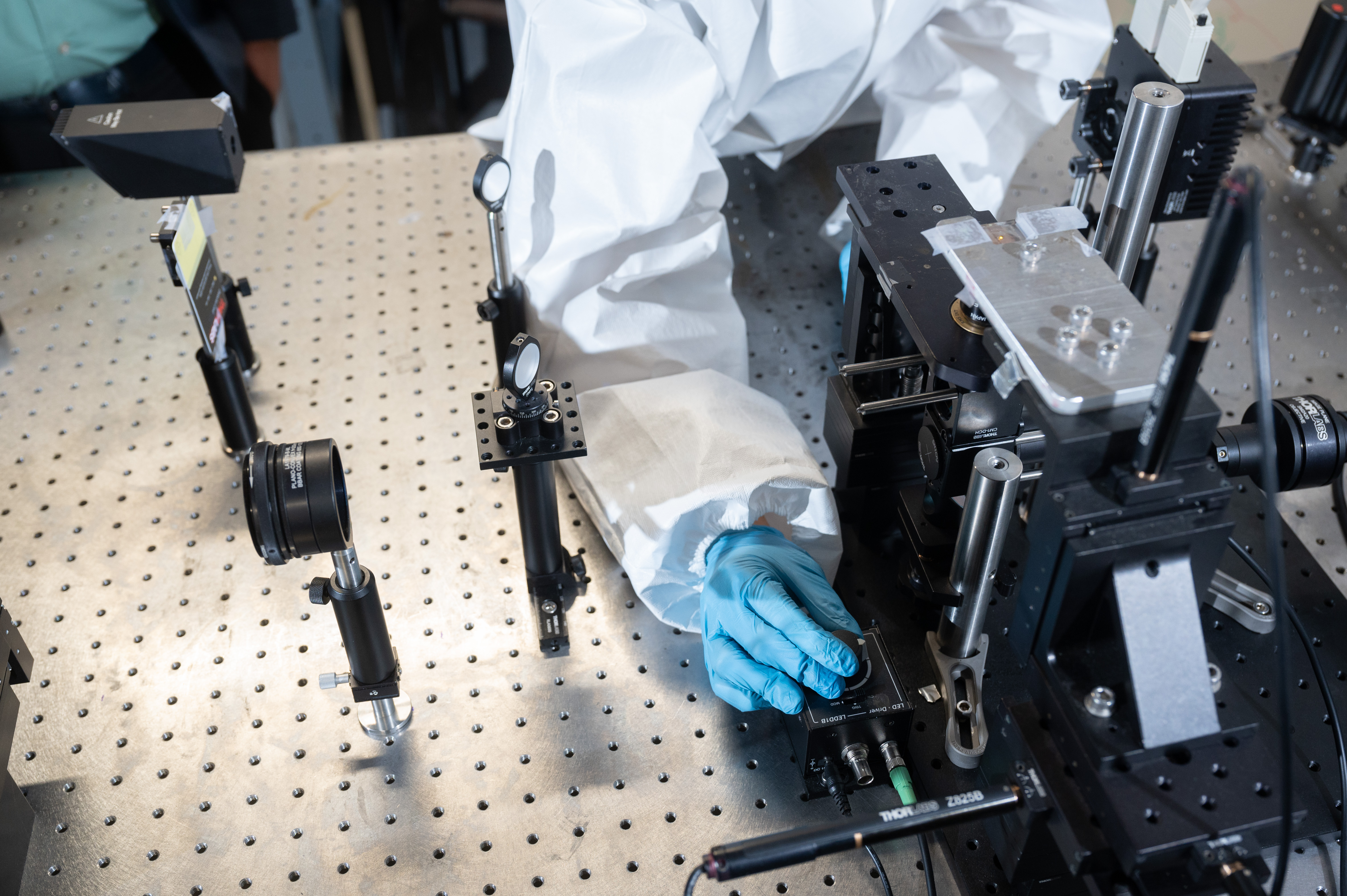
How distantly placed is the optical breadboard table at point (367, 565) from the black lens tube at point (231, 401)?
0.04 meters

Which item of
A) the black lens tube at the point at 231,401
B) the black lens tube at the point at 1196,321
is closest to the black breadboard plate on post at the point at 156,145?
the black lens tube at the point at 231,401

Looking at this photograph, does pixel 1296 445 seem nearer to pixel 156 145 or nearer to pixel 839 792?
Answer: pixel 839 792

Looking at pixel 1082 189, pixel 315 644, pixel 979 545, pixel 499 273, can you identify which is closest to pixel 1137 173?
A: pixel 1082 189

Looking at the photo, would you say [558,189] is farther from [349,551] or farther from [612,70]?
[349,551]

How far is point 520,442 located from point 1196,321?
1.65ft

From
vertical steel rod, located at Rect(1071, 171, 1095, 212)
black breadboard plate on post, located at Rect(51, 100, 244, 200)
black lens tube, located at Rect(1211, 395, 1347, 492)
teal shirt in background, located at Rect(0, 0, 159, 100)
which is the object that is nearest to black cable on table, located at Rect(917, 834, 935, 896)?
black lens tube, located at Rect(1211, 395, 1347, 492)

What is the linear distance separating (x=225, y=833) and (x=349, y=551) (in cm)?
26

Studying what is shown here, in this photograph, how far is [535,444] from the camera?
2.77 ft

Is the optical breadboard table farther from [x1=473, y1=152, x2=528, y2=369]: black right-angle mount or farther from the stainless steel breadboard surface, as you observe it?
[x1=473, y1=152, x2=528, y2=369]: black right-angle mount

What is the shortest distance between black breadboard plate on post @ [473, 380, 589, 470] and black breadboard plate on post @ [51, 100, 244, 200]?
41 centimetres

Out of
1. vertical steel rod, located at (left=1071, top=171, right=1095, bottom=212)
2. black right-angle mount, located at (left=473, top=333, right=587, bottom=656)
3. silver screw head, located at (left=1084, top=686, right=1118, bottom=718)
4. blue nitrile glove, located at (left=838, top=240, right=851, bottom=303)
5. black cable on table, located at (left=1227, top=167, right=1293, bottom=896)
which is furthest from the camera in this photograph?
blue nitrile glove, located at (left=838, top=240, right=851, bottom=303)

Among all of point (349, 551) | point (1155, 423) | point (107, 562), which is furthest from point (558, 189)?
point (1155, 423)

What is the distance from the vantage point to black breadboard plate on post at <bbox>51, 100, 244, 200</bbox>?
3.30 feet

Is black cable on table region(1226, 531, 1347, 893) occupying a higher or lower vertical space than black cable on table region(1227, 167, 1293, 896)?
lower
